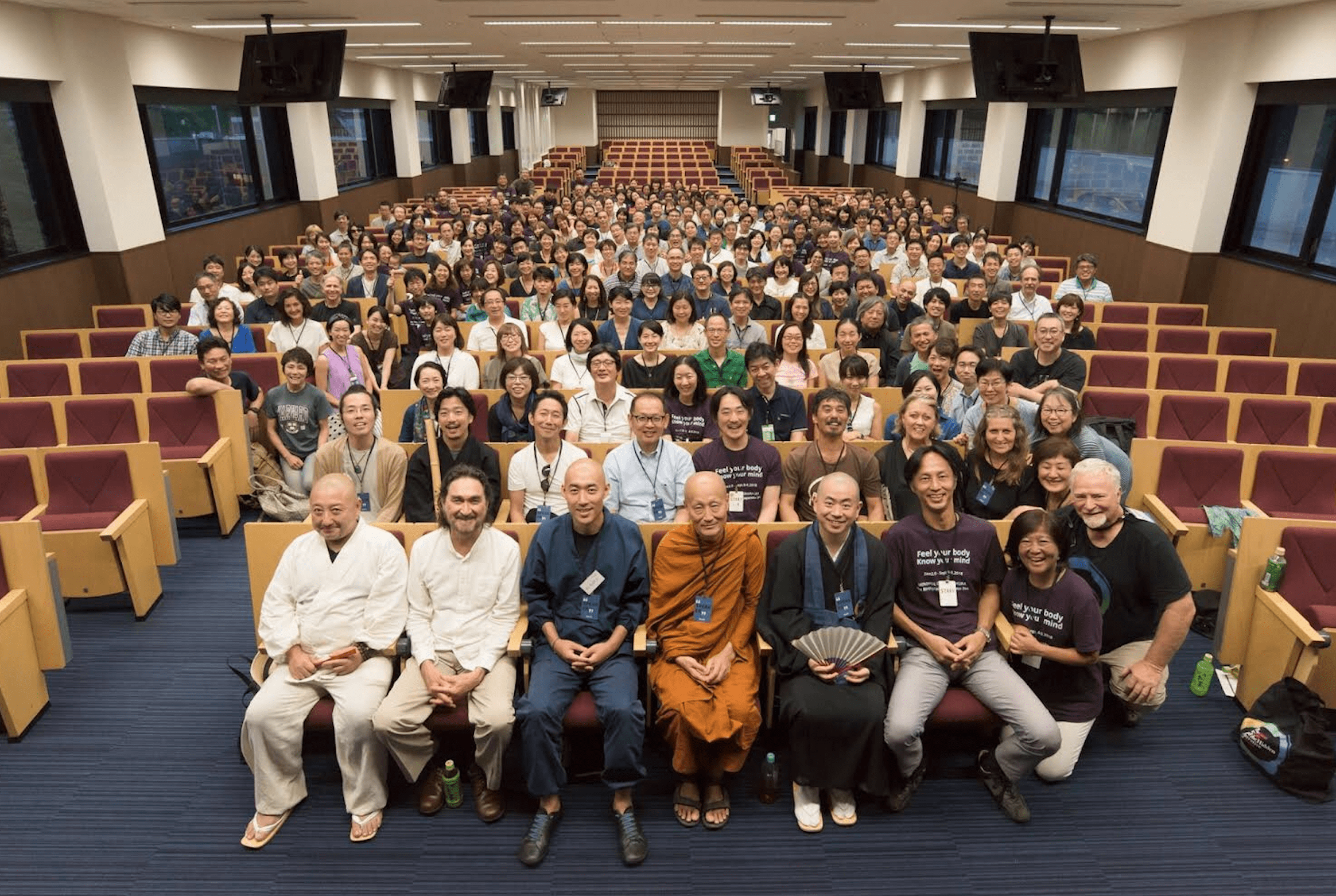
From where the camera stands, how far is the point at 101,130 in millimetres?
8438

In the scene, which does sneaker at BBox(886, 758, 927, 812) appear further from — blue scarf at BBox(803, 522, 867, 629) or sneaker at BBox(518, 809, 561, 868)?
sneaker at BBox(518, 809, 561, 868)

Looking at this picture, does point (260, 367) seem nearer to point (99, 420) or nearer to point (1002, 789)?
point (99, 420)

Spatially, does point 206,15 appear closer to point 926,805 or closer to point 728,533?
point 728,533

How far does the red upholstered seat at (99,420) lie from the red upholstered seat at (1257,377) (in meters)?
8.02

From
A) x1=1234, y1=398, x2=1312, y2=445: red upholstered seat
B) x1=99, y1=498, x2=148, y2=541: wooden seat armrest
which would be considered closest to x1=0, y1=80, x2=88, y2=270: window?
x1=99, y1=498, x2=148, y2=541: wooden seat armrest

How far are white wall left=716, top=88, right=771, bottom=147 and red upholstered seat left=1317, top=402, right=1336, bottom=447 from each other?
30.5 meters


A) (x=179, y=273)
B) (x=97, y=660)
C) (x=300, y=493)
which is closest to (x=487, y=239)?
(x=179, y=273)

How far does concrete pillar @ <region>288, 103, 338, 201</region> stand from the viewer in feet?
43.1

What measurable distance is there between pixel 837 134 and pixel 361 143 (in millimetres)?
14653

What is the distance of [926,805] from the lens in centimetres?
325

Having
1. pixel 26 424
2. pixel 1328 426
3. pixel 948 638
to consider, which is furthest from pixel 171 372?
pixel 1328 426

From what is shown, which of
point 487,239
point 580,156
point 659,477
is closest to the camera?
point 659,477

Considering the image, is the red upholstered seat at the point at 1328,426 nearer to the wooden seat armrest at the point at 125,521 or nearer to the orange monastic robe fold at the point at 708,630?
the orange monastic robe fold at the point at 708,630

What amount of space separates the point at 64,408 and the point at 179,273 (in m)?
5.57
